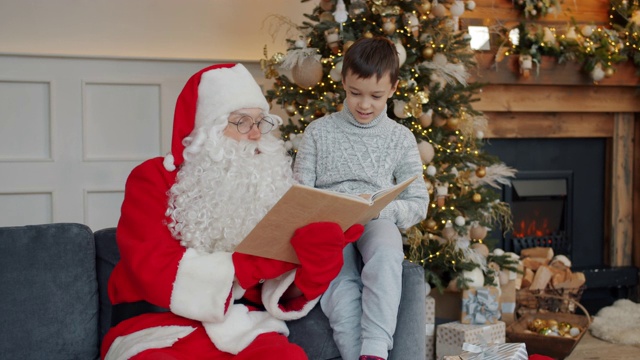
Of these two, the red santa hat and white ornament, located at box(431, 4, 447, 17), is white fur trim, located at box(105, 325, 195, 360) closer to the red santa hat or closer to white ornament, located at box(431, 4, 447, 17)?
the red santa hat

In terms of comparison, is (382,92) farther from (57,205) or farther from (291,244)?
(57,205)

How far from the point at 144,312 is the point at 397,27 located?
1.91 meters

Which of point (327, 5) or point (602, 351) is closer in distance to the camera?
point (327, 5)

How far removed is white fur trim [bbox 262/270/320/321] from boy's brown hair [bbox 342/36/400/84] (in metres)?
0.72

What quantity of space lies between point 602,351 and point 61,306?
9.10 ft

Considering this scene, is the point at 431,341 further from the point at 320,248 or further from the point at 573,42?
the point at 573,42

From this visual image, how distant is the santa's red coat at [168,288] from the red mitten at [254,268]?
2 centimetres

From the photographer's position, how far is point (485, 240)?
402 centimetres

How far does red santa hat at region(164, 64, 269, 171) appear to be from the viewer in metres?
2.32

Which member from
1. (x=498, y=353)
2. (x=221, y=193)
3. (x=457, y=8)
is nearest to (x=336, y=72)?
(x=457, y=8)

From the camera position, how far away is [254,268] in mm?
2102

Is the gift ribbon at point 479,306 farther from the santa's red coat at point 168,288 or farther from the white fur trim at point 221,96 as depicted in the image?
the white fur trim at point 221,96

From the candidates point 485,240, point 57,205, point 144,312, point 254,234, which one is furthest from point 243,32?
point 254,234

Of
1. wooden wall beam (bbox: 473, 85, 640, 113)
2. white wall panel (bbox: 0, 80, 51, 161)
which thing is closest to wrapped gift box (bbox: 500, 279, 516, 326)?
wooden wall beam (bbox: 473, 85, 640, 113)
